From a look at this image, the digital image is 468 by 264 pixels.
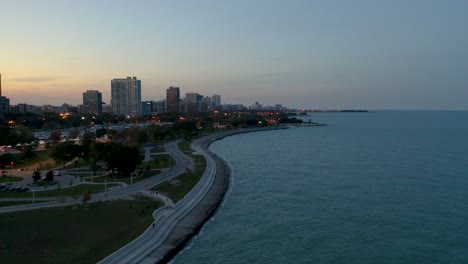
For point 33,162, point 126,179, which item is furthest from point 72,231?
point 33,162

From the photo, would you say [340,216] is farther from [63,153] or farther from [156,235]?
[63,153]

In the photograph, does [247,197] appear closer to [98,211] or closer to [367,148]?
[98,211]

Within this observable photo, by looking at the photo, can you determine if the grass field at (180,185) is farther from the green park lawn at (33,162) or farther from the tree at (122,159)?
the green park lawn at (33,162)

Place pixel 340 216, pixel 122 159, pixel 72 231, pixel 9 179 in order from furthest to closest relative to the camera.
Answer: pixel 9 179 → pixel 122 159 → pixel 340 216 → pixel 72 231

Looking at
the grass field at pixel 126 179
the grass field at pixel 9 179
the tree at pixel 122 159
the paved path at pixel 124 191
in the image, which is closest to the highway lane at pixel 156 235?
the paved path at pixel 124 191

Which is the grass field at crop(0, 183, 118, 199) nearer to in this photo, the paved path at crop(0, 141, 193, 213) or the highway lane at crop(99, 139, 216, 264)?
the paved path at crop(0, 141, 193, 213)

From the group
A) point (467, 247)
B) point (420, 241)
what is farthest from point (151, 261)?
point (467, 247)

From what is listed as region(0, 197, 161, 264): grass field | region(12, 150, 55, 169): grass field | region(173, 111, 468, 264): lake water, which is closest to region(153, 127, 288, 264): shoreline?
region(173, 111, 468, 264): lake water
